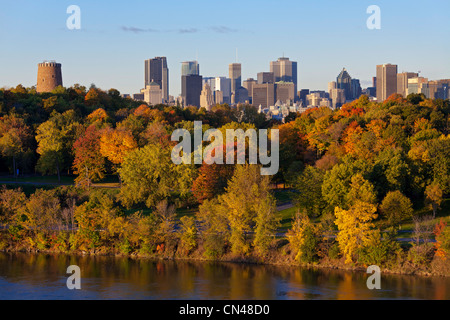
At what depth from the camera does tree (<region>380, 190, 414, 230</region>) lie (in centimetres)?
4134

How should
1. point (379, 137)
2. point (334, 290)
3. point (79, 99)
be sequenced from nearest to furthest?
1. point (334, 290)
2. point (379, 137)
3. point (79, 99)

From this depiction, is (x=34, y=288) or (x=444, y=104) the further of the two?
(x=444, y=104)

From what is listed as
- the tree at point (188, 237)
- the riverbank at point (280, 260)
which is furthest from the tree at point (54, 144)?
the tree at point (188, 237)

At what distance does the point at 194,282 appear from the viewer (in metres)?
34.2

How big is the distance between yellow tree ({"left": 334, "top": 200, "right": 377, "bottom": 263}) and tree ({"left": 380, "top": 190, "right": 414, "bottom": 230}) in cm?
311

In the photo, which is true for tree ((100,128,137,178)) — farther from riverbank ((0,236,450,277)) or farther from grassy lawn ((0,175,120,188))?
riverbank ((0,236,450,277))

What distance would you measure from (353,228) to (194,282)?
940 cm

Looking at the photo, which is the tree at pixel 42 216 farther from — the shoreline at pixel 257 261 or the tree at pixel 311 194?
the tree at pixel 311 194

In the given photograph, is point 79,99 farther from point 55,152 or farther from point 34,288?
point 34,288

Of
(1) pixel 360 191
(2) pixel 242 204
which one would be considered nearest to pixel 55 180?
(2) pixel 242 204

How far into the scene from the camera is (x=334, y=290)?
3234cm

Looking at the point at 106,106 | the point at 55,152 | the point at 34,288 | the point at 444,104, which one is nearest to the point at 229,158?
the point at 55,152

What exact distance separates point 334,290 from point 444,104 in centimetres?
4775

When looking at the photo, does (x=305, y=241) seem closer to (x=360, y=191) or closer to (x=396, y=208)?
(x=360, y=191)
